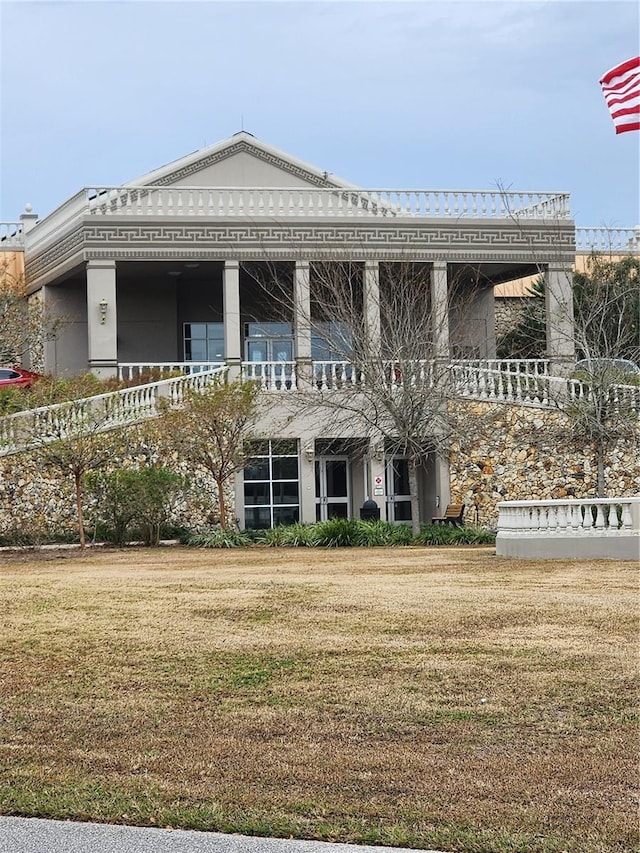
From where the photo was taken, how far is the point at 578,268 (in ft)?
138

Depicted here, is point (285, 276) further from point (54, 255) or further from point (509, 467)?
point (509, 467)

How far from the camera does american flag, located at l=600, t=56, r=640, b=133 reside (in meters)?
15.2

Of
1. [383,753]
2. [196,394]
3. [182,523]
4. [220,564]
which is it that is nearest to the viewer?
[383,753]

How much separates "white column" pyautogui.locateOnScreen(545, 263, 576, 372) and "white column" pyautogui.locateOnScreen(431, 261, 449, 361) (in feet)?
9.12

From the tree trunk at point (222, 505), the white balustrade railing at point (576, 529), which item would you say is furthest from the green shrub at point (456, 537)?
the white balustrade railing at point (576, 529)

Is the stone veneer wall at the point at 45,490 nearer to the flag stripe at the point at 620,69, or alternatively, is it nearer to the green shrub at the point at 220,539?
the green shrub at the point at 220,539

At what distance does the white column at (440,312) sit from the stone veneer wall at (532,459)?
1.82m

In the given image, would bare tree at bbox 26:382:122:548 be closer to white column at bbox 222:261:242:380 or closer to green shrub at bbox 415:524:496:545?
white column at bbox 222:261:242:380

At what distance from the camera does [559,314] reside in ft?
107

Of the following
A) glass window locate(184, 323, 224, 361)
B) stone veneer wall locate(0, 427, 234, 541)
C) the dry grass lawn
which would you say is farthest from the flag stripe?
glass window locate(184, 323, 224, 361)

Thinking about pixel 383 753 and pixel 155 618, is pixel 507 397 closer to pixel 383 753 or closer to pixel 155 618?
pixel 155 618

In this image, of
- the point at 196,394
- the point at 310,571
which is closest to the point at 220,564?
the point at 310,571

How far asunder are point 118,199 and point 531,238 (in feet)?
36.4

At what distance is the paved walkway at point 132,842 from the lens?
6.90 meters
